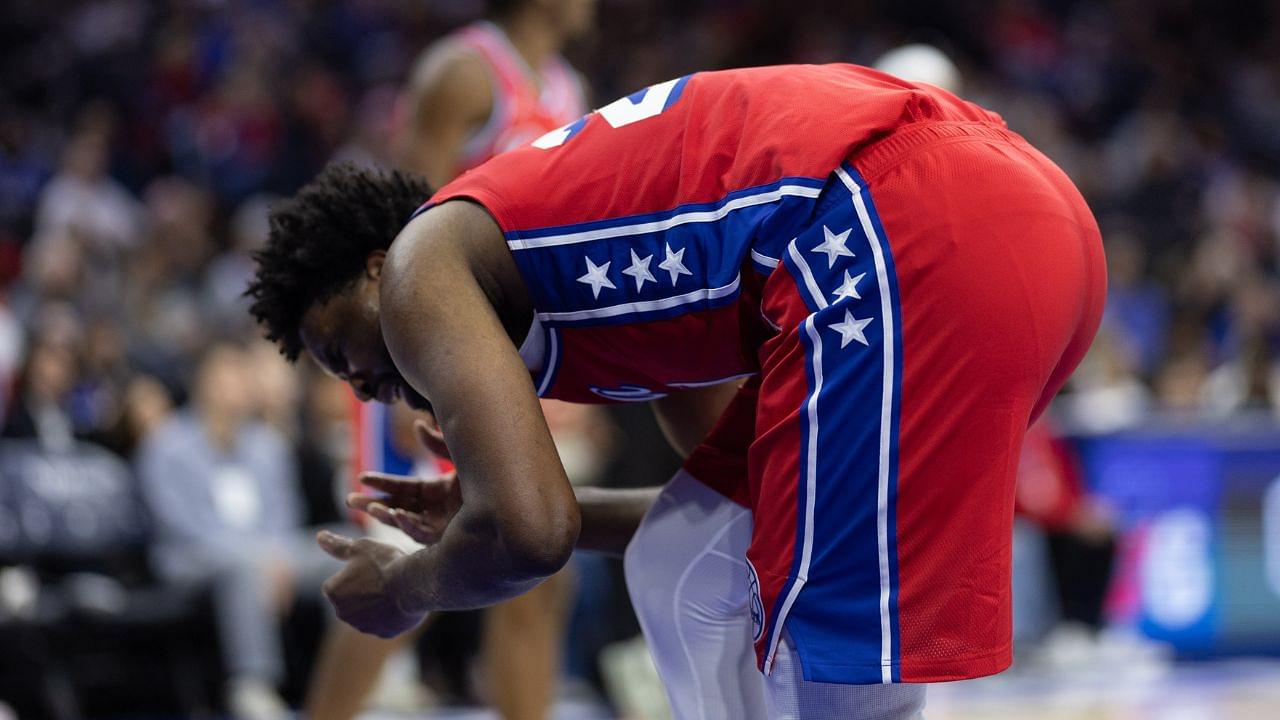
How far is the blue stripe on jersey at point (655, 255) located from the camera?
1961 millimetres

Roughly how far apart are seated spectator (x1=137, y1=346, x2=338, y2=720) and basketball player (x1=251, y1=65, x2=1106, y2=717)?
3.63 metres

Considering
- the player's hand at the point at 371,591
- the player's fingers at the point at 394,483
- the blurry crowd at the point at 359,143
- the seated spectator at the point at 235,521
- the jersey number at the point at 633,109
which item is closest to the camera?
the jersey number at the point at 633,109

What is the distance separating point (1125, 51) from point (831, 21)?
2432 millimetres

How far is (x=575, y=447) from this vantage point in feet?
19.3

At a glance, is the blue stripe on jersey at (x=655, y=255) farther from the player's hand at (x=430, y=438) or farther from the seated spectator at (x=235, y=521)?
the seated spectator at (x=235, y=521)

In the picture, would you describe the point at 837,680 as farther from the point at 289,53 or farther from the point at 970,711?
the point at 289,53

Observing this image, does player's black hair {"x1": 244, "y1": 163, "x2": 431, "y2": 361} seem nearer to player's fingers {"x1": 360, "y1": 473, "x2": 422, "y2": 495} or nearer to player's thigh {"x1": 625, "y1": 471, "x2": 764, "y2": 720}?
player's fingers {"x1": 360, "y1": 473, "x2": 422, "y2": 495}

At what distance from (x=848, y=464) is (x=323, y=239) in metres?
0.89

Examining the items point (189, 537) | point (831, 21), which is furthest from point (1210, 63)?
point (189, 537)

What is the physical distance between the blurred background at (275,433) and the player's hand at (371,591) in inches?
58.8

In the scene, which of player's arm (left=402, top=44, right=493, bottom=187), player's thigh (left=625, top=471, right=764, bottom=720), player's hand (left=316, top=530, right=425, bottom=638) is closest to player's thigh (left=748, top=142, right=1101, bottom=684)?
player's thigh (left=625, top=471, right=764, bottom=720)

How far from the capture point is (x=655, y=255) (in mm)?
2018

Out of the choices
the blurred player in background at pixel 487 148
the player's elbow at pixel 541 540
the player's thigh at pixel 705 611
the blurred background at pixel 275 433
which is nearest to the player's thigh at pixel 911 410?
the player's elbow at pixel 541 540

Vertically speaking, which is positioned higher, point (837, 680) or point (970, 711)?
point (837, 680)
